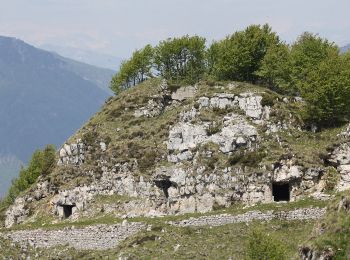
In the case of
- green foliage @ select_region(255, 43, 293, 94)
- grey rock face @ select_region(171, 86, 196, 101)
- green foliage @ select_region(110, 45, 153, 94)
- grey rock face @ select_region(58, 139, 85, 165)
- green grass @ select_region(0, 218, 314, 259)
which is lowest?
green grass @ select_region(0, 218, 314, 259)

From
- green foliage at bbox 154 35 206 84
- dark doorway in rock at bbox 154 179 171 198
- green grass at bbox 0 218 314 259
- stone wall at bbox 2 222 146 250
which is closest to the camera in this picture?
green grass at bbox 0 218 314 259

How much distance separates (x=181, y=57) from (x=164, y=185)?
3612 centimetres

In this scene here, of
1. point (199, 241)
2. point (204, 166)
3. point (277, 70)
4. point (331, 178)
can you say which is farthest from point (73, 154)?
point (331, 178)

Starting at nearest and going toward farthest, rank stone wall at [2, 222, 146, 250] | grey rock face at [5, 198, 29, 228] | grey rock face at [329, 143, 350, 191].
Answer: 1. stone wall at [2, 222, 146, 250]
2. grey rock face at [329, 143, 350, 191]
3. grey rock face at [5, 198, 29, 228]

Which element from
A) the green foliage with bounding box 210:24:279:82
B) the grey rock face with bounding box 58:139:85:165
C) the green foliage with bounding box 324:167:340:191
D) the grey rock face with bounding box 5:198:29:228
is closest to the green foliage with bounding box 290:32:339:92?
the green foliage with bounding box 210:24:279:82

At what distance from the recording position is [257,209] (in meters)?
69.6

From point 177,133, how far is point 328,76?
2305 centimetres

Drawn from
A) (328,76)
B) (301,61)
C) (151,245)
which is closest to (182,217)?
(151,245)

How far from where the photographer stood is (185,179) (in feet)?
263

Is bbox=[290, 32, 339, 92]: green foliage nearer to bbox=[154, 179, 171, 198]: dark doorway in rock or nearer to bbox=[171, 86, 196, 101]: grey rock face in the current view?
bbox=[171, 86, 196, 101]: grey rock face

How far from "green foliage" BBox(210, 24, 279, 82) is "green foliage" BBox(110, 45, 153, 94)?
1538cm

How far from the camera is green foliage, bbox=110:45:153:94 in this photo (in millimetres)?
116500

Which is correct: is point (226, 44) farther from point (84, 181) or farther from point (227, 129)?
point (84, 181)

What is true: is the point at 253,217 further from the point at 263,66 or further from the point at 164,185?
the point at 263,66
